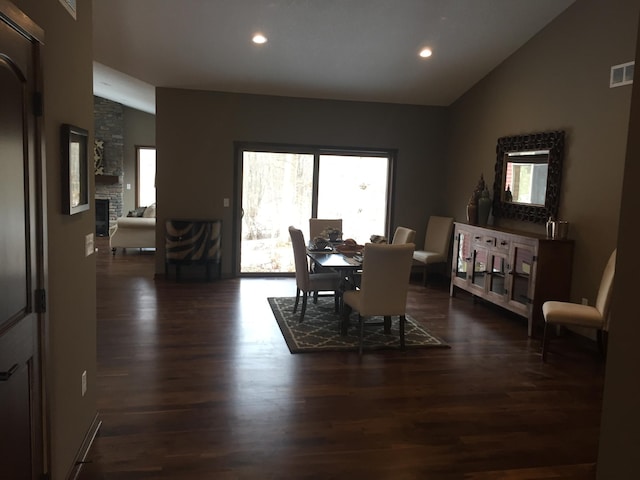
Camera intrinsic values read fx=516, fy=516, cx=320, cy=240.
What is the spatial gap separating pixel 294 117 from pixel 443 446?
558 centimetres

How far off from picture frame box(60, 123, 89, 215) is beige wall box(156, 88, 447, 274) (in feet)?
15.5

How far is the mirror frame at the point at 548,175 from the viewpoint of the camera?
532cm

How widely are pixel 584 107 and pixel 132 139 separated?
33.4 ft

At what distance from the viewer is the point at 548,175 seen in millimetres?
5445

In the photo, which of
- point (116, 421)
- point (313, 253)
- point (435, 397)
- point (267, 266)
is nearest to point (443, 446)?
point (435, 397)

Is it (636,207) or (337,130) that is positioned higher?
(337,130)

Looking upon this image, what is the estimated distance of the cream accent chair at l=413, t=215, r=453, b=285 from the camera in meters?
7.33

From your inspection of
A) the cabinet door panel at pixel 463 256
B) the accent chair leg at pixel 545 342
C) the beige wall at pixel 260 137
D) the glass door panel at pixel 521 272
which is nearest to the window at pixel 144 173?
the beige wall at pixel 260 137

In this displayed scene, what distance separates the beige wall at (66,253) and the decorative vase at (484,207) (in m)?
4.85

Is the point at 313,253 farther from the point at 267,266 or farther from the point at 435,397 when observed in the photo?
the point at 267,266

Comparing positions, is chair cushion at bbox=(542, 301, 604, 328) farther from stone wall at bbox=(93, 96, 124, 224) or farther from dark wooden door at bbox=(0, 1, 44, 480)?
stone wall at bbox=(93, 96, 124, 224)

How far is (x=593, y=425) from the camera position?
327 centimetres

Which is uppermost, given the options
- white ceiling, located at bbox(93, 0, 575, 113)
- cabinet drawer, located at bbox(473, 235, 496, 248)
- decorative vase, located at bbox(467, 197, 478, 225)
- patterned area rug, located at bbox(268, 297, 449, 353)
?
white ceiling, located at bbox(93, 0, 575, 113)

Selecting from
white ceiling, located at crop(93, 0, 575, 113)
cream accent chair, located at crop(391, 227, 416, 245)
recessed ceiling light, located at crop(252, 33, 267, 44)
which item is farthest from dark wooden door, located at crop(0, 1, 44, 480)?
cream accent chair, located at crop(391, 227, 416, 245)
